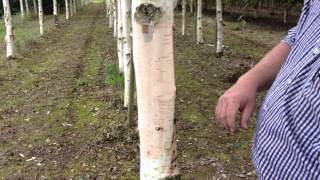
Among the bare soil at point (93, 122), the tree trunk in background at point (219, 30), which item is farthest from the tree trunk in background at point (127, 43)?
the tree trunk in background at point (219, 30)

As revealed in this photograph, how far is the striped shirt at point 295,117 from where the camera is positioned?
4.69 ft

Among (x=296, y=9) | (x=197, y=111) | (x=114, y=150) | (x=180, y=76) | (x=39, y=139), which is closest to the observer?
(x=114, y=150)

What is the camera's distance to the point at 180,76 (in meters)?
12.0

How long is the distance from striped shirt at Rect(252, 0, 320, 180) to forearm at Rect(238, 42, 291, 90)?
0.05 meters

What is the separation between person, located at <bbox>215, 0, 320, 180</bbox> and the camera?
56.6 inches

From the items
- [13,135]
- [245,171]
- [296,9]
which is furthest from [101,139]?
[296,9]

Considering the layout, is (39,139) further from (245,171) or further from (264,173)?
(264,173)

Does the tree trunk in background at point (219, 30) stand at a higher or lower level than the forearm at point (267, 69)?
lower

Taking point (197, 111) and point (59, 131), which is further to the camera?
point (197, 111)

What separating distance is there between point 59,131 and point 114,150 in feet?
4.96

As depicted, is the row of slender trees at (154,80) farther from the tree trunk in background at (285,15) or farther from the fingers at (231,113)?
the tree trunk in background at (285,15)

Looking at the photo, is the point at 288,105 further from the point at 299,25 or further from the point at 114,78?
the point at 114,78

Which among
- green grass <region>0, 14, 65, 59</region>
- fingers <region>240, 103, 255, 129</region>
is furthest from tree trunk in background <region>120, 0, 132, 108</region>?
green grass <region>0, 14, 65, 59</region>

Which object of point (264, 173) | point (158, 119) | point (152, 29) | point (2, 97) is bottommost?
point (2, 97)
